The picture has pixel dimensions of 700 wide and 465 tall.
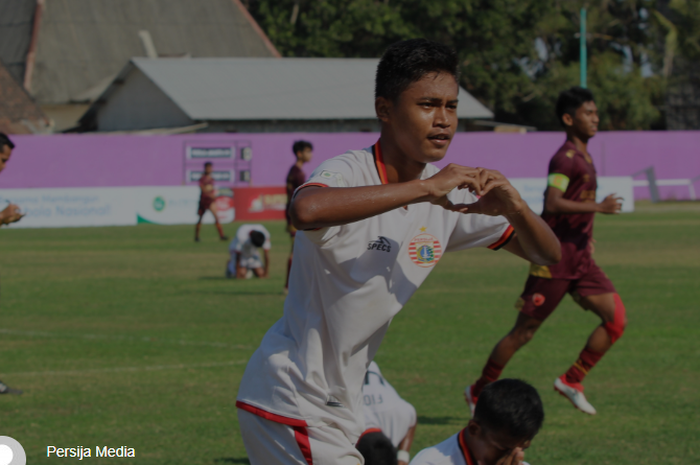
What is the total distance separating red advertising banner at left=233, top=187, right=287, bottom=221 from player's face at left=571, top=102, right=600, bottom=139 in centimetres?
2345

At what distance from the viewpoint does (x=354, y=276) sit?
3.16 meters

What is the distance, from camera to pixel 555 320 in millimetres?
11406

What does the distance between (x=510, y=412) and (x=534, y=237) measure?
0.79 meters

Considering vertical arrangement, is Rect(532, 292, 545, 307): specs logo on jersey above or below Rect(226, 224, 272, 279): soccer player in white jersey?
above

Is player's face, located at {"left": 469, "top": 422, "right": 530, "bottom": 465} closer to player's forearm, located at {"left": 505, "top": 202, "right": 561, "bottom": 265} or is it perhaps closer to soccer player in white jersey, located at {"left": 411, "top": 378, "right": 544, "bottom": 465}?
soccer player in white jersey, located at {"left": 411, "top": 378, "right": 544, "bottom": 465}

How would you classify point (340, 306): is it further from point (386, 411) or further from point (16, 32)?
point (16, 32)

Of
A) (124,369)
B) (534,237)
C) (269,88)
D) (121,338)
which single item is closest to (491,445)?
(534,237)

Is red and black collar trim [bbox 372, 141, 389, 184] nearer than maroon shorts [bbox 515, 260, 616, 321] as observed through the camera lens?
Yes

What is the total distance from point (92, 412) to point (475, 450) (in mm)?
4054

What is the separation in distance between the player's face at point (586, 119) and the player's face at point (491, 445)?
390 cm

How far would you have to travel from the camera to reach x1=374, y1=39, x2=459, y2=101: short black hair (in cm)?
318

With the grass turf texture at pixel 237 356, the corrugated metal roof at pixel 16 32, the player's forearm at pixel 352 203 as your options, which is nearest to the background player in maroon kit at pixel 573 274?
the grass turf texture at pixel 237 356

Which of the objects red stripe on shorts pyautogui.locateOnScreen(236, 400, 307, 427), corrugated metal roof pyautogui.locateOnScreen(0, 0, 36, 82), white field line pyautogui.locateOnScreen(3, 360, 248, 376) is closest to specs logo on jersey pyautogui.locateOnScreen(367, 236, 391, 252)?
red stripe on shorts pyautogui.locateOnScreen(236, 400, 307, 427)

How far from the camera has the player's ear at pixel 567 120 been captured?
23.8 feet
